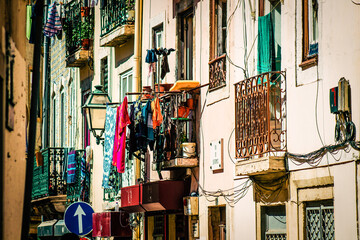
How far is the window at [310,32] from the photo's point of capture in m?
15.1

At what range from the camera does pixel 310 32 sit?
50.4 feet

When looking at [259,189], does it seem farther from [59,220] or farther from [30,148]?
[59,220]

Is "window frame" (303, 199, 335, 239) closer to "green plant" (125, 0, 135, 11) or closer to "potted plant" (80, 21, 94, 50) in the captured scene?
"green plant" (125, 0, 135, 11)

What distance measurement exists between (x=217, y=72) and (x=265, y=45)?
2.51m

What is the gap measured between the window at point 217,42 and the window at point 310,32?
371cm

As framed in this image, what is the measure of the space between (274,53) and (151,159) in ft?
21.9

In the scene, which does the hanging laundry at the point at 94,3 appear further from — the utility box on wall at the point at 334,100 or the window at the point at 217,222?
the utility box on wall at the point at 334,100

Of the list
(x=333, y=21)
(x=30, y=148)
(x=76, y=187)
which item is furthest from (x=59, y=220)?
(x=30, y=148)

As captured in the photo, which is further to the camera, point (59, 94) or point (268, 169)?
point (59, 94)

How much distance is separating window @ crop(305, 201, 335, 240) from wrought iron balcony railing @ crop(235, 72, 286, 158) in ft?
3.73

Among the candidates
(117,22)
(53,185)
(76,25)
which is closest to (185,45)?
(117,22)

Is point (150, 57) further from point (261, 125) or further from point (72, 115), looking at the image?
point (72, 115)

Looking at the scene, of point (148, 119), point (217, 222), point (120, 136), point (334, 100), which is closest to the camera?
point (334, 100)

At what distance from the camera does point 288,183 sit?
15953 millimetres
